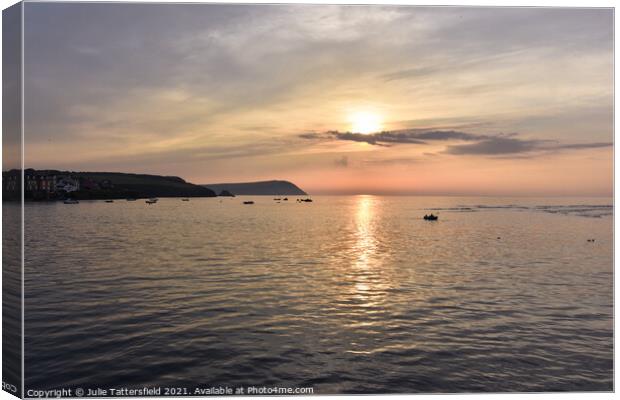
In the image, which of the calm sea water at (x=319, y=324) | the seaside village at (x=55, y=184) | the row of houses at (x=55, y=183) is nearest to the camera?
the calm sea water at (x=319, y=324)

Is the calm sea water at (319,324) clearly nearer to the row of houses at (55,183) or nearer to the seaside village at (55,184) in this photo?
the seaside village at (55,184)

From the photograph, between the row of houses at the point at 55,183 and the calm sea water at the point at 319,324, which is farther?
the row of houses at the point at 55,183

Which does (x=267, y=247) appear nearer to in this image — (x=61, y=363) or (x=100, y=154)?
(x=100, y=154)

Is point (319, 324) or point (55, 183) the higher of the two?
point (55, 183)

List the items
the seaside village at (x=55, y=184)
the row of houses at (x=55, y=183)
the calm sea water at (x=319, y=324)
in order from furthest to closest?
the row of houses at (x=55, y=183)
the seaside village at (x=55, y=184)
the calm sea water at (x=319, y=324)

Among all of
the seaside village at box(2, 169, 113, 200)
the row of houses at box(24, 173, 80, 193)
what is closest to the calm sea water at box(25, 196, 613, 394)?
the seaside village at box(2, 169, 113, 200)

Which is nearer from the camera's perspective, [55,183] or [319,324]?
[319,324]

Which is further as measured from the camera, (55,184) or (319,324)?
(55,184)

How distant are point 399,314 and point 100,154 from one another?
22.4m

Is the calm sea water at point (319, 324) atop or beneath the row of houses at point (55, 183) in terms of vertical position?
beneath

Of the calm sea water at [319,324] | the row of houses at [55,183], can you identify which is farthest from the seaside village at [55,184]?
the calm sea water at [319,324]

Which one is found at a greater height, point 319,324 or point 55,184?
point 55,184

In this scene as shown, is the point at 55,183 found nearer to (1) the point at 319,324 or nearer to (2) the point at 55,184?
(2) the point at 55,184

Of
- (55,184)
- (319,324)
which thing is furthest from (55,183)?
(319,324)
